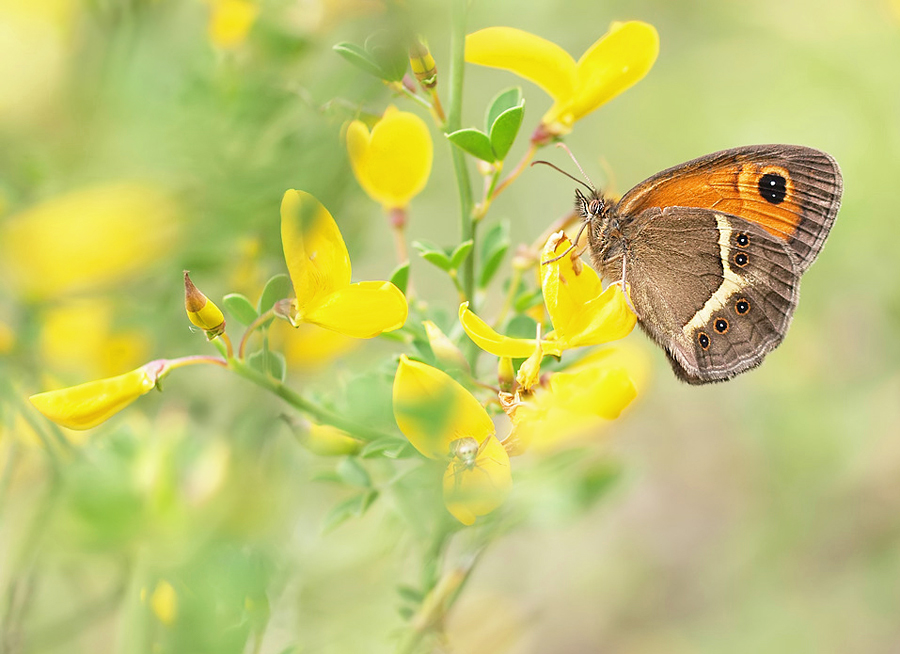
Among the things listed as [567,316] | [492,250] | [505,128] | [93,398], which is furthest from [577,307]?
[93,398]

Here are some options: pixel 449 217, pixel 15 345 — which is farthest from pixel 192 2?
pixel 449 217

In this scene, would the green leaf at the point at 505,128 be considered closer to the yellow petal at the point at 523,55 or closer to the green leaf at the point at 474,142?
the green leaf at the point at 474,142

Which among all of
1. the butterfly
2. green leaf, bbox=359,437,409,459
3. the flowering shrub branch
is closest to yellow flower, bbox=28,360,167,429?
the flowering shrub branch

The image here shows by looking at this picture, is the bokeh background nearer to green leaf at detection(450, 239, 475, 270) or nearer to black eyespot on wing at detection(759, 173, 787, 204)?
green leaf at detection(450, 239, 475, 270)

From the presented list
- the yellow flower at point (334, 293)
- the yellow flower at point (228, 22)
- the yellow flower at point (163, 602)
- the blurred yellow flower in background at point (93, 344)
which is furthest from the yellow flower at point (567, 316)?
the blurred yellow flower in background at point (93, 344)

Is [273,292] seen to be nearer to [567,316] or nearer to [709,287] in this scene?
[567,316]

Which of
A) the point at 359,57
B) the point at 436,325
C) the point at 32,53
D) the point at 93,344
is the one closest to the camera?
the point at 359,57

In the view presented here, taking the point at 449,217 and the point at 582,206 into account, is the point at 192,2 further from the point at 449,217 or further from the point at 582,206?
the point at 449,217
